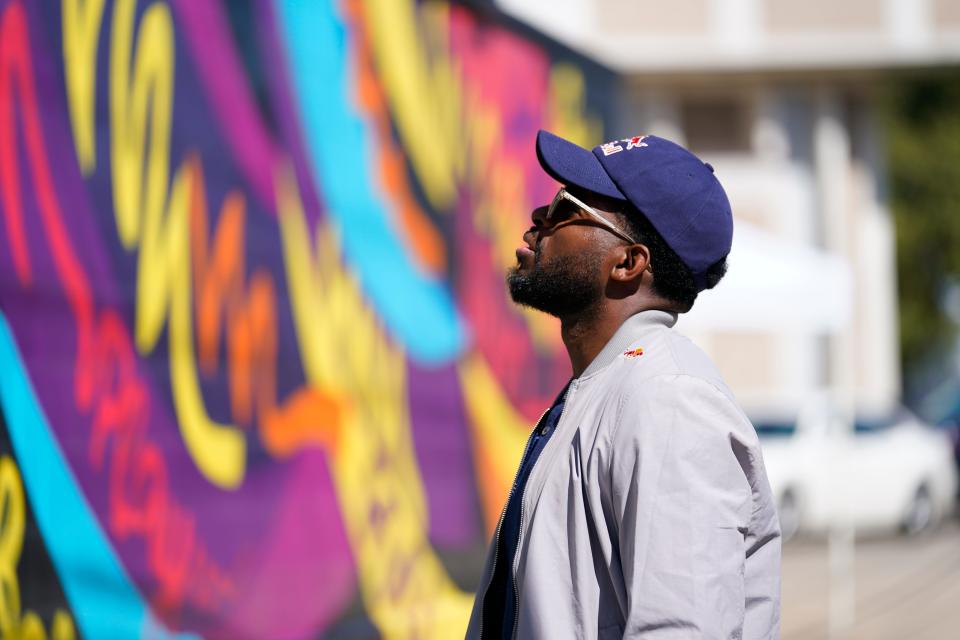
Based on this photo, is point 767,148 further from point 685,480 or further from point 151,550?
point 685,480

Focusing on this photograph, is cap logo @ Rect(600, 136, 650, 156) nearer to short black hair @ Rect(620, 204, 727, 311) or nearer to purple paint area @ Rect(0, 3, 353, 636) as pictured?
short black hair @ Rect(620, 204, 727, 311)

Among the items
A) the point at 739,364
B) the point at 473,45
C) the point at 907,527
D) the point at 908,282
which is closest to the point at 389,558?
the point at 473,45

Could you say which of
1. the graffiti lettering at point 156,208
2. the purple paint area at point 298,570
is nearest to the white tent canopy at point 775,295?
the purple paint area at point 298,570

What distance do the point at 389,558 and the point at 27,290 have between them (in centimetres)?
229

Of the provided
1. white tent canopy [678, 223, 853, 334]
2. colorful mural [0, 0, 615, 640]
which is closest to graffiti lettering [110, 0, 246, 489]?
colorful mural [0, 0, 615, 640]

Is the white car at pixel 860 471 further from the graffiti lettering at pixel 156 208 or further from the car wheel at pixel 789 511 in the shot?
the graffiti lettering at pixel 156 208

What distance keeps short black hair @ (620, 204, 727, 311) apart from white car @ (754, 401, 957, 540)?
40.2ft

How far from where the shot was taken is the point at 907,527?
1606 cm

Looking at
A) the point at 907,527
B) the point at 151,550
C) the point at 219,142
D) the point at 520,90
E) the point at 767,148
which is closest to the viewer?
the point at 151,550

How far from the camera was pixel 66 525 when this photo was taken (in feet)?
13.5

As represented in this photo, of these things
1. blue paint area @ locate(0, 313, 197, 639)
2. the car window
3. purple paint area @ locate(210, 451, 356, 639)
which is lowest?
the car window

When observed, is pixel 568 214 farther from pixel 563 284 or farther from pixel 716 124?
pixel 716 124

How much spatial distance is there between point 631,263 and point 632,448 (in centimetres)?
42

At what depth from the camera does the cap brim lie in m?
2.52
